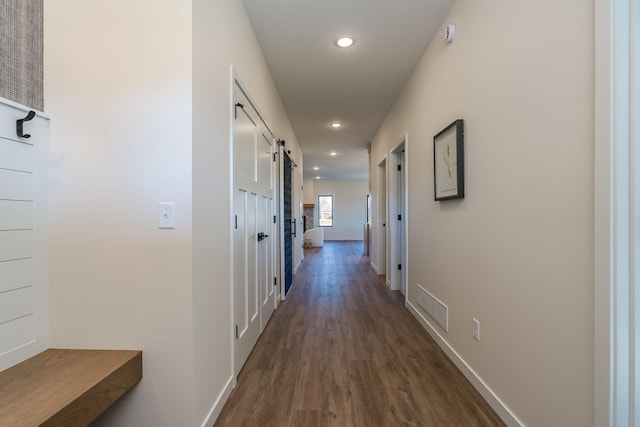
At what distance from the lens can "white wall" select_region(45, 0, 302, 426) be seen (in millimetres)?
1316

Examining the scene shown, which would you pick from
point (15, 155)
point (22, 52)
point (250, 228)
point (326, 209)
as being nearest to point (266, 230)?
point (250, 228)

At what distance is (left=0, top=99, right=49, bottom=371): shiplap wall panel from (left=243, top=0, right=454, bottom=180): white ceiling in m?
1.57

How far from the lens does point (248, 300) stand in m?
2.23

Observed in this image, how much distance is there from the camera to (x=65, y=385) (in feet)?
3.59

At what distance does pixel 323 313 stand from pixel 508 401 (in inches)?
76.7

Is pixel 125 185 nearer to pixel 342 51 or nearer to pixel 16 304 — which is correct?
pixel 16 304

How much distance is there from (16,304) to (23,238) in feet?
0.87

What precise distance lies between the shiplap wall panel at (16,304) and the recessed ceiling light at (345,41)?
253 cm

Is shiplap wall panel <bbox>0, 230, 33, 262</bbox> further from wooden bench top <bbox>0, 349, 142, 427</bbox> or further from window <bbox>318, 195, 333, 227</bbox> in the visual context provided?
window <bbox>318, 195, 333, 227</bbox>

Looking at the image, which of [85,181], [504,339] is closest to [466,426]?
[504,339]

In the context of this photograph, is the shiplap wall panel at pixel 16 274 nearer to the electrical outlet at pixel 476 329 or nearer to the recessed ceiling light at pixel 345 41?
the electrical outlet at pixel 476 329

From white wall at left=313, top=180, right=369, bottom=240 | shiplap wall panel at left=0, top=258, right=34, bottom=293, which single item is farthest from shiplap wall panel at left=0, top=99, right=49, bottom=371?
white wall at left=313, top=180, right=369, bottom=240

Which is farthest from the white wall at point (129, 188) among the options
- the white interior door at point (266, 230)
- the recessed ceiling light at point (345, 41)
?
the recessed ceiling light at point (345, 41)

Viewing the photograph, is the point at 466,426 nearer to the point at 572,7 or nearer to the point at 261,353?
the point at 261,353
